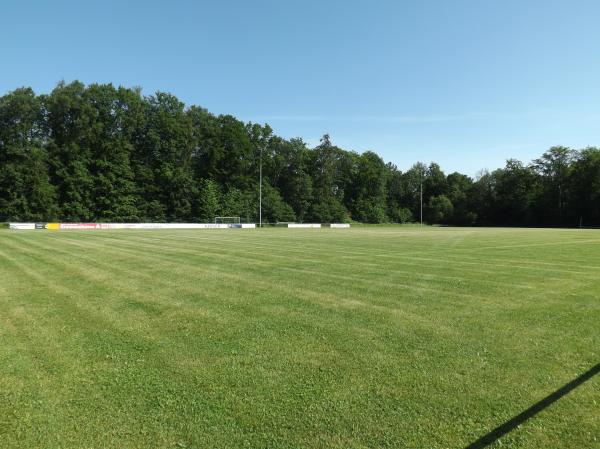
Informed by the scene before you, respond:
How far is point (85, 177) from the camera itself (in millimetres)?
68250

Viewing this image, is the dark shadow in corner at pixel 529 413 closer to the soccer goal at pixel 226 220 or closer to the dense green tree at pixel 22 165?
the dense green tree at pixel 22 165

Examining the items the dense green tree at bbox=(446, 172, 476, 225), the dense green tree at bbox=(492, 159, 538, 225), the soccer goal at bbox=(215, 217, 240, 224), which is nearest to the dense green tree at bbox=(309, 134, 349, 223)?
the soccer goal at bbox=(215, 217, 240, 224)

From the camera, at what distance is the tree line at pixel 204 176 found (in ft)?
218

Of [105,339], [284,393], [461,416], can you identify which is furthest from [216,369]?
[461,416]

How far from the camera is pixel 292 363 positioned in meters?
5.35

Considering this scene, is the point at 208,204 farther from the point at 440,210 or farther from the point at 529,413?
the point at 529,413

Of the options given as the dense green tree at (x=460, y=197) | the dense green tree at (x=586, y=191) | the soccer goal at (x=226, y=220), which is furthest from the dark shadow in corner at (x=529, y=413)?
the dense green tree at (x=460, y=197)

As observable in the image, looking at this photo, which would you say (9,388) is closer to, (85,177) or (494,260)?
(494,260)

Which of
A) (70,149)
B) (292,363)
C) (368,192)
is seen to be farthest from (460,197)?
(292,363)

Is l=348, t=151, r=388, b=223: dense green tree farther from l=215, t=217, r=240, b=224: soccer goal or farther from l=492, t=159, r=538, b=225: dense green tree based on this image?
l=215, t=217, r=240, b=224: soccer goal

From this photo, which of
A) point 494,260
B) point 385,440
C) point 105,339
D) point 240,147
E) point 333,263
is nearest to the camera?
point 385,440

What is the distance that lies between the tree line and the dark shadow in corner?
73.2m

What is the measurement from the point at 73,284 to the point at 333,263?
29.1 ft

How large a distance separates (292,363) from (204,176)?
83.2m
